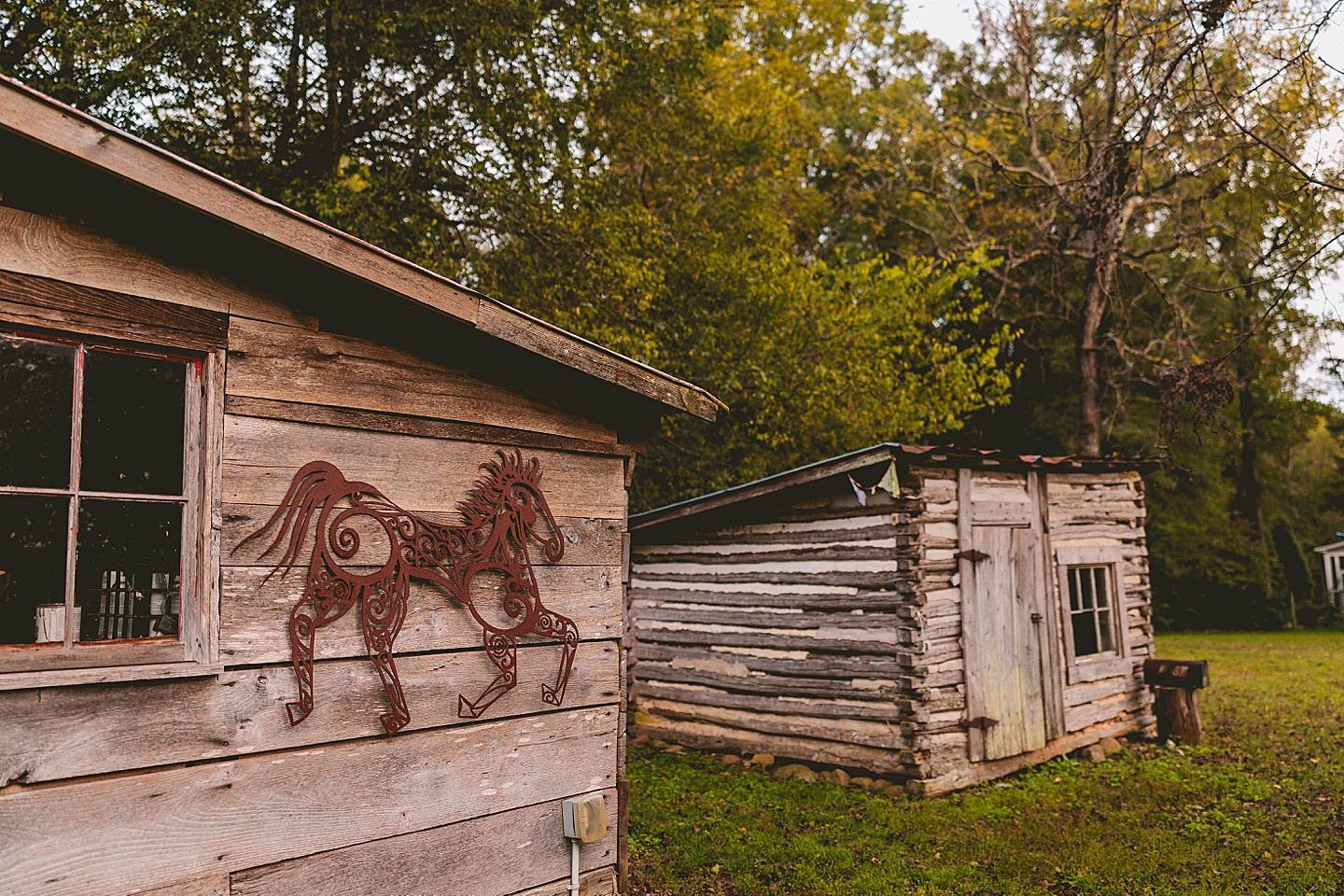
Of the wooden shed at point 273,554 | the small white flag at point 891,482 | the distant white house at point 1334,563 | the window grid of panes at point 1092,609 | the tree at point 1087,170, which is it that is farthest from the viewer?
the distant white house at point 1334,563

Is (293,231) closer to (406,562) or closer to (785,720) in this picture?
(406,562)

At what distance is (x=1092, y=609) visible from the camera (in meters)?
11.4

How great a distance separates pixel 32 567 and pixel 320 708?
1236mm

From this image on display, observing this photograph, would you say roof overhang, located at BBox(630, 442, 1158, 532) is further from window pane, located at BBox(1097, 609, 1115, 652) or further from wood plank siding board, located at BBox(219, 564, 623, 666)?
wood plank siding board, located at BBox(219, 564, 623, 666)

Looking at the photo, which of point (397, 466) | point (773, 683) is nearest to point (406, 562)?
point (397, 466)

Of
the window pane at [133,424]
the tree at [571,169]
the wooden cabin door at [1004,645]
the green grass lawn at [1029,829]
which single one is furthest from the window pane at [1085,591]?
the window pane at [133,424]

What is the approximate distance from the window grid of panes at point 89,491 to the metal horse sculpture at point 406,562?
0.39 meters

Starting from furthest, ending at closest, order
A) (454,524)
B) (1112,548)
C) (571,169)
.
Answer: (571,169)
(1112,548)
(454,524)

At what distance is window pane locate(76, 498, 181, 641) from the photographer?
355 cm

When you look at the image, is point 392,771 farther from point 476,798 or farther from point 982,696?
point 982,696

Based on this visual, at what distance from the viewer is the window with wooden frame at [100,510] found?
3.42 m

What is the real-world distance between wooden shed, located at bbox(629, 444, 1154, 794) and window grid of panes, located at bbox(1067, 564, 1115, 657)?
2 cm

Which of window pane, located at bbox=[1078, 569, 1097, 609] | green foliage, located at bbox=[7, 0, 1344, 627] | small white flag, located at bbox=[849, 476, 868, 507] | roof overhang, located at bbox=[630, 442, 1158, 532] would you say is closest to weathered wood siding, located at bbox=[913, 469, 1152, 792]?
roof overhang, located at bbox=[630, 442, 1158, 532]

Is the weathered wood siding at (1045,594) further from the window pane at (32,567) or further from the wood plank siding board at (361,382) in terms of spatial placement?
the window pane at (32,567)
